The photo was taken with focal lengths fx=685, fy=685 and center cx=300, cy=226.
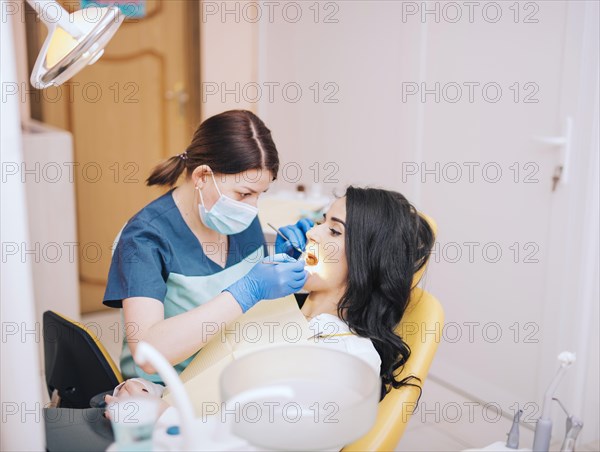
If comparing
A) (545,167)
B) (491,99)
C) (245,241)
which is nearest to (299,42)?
(491,99)

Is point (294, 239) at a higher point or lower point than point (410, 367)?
higher

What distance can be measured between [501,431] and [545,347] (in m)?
0.33

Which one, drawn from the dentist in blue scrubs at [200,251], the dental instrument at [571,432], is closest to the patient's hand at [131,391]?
the dentist in blue scrubs at [200,251]

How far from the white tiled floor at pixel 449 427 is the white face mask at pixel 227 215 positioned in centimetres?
104

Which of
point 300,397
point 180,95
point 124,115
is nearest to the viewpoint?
point 300,397

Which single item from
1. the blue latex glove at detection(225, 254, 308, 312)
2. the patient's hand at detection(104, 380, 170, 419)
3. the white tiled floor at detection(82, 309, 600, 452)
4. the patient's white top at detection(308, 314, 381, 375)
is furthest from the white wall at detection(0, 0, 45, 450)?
the white tiled floor at detection(82, 309, 600, 452)

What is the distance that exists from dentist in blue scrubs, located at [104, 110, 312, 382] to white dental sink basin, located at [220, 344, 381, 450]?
369 millimetres

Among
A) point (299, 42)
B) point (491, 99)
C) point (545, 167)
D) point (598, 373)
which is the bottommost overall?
point (598, 373)

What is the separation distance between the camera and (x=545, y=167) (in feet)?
7.67

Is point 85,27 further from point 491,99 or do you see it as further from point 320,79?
point 320,79

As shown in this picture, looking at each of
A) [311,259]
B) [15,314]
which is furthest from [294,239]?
[15,314]

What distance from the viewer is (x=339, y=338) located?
1612 millimetres

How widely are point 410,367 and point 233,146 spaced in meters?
0.68

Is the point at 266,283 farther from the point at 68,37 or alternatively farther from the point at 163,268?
the point at 68,37
